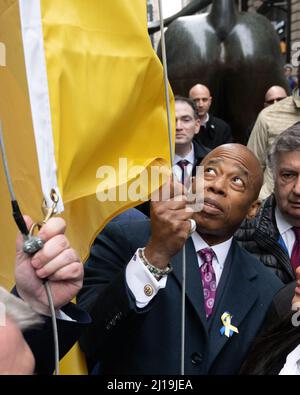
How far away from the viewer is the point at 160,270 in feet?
5.65

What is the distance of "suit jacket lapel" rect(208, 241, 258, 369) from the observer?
1.85 meters

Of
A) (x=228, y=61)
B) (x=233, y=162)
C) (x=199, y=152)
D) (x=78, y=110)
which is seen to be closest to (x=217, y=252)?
(x=233, y=162)

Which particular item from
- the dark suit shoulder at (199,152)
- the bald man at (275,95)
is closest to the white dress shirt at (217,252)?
the dark suit shoulder at (199,152)

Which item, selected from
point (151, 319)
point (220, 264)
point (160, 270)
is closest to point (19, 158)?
point (160, 270)

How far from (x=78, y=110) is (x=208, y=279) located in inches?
27.5

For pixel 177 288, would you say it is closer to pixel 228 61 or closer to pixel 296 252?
pixel 296 252

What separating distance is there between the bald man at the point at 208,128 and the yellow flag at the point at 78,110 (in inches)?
126

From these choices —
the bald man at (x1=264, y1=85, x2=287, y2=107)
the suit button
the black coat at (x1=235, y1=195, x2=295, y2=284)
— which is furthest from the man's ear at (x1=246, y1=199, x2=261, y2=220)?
the bald man at (x1=264, y1=85, x2=287, y2=107)

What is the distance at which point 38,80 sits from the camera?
1.57 m

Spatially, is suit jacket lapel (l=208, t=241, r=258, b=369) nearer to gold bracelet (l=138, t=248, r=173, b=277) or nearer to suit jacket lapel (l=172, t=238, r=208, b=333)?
suit jacket lapel (l=172, t=238, r=208, b=333)

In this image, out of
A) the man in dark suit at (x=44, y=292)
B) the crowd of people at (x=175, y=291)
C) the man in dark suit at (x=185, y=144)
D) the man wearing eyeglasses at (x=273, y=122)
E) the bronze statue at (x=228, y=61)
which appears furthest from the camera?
the bronze statue at (x=228, y=61)

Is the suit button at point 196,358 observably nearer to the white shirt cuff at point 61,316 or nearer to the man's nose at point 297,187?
the white shirt cuff at point 61,316

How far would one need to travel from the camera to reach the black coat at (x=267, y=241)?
239cm

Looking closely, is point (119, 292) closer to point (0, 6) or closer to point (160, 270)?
point (160, 270)
